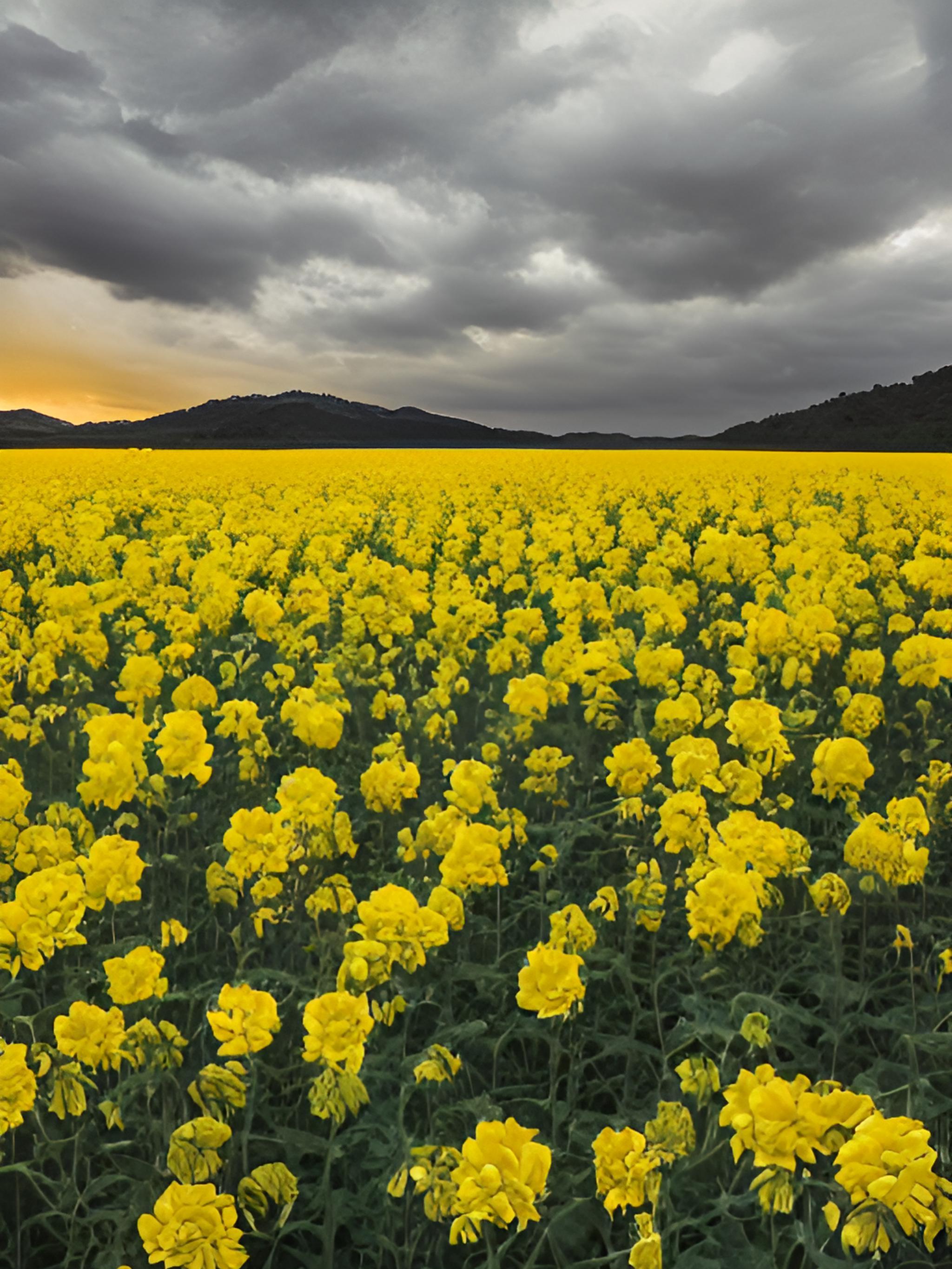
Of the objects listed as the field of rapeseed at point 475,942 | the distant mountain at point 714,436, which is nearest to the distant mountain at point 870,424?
the distant mountain at point 714,436

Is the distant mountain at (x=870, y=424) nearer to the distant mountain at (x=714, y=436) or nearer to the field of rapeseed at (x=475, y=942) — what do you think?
the distant mountain at (x=714, y=436)

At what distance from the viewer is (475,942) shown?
3246mm

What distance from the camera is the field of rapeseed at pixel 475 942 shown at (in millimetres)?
1848

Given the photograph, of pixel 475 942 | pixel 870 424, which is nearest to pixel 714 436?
pixel 870 424

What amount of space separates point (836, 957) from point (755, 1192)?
0.81 metres

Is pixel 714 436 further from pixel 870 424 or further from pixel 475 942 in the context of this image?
pixel 475 942

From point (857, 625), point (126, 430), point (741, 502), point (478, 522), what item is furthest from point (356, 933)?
point (126, 430)

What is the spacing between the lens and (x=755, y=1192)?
2029 millimetres

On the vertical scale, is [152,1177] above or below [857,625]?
below

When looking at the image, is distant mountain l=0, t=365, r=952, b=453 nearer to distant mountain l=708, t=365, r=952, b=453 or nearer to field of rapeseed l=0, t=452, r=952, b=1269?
distant mountain l=708, t=365, r=952, b=453

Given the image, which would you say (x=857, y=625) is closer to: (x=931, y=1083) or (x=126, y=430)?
(x=931, y=1083)

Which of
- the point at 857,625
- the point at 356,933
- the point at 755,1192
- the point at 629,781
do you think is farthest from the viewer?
the point at 857,625

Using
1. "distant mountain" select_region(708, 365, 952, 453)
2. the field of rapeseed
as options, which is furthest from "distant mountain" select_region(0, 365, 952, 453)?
the field of rapeseed

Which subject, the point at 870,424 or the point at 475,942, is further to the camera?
the point at 870,424
